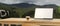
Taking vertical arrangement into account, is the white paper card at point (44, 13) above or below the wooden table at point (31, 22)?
above

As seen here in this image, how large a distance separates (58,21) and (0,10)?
959mm

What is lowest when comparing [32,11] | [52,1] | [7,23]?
[7,23]

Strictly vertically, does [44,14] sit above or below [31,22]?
above

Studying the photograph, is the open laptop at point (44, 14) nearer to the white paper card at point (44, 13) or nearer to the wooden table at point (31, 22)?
the white paper card at point (44, 13)

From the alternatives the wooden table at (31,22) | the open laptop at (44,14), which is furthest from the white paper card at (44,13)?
the wooden table at (31,22)

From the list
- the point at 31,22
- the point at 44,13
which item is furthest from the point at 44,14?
the point at 31,22

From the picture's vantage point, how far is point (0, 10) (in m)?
2.51

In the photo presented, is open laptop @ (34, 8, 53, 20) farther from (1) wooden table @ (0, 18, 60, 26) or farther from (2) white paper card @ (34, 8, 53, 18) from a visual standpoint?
(1) wooden table @ (0, 18, 60, 26)

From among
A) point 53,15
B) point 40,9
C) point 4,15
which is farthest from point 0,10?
point 53,15

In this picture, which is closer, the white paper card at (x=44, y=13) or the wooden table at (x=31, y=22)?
the wooden table at (x=31, y=22)

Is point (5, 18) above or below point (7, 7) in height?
Answer: below

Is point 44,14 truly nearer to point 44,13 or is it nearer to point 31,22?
point 44,13

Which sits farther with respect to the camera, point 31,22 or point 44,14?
point 44,14

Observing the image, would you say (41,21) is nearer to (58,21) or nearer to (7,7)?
(58,21)
